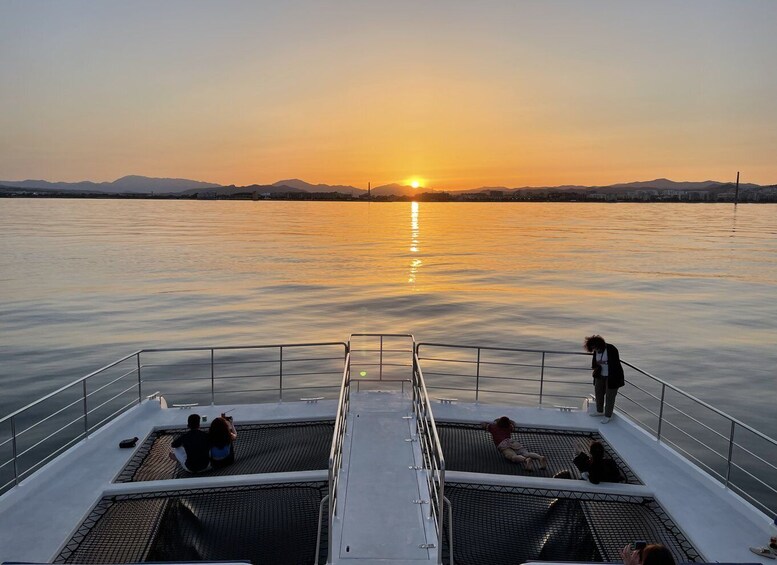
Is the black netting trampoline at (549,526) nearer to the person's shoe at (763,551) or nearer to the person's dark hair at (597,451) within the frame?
the person's dark hair at (597,451)

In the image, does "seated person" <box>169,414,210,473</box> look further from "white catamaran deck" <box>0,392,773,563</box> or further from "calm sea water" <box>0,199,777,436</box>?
"calm sea water" <box>0,199,777,436</box>

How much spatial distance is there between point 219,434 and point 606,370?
6848mm

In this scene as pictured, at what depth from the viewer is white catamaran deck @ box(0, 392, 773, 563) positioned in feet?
21.2

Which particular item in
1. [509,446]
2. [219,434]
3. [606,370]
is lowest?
[509,446]

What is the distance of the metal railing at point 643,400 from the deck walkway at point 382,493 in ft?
8.60

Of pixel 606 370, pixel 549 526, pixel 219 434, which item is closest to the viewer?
pixel 549 526

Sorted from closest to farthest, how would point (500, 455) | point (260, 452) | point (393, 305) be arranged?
point (260, 452)
point (500, 455)
point (393, 305)

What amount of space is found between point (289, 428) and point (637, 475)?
5844 millimetres

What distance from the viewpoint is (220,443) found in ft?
27.6

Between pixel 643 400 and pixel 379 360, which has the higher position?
pixel 379 360

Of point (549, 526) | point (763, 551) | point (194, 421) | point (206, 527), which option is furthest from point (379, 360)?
point (763, 551)

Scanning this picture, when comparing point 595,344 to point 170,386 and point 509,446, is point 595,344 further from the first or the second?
point 170,386

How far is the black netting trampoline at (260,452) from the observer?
833cm

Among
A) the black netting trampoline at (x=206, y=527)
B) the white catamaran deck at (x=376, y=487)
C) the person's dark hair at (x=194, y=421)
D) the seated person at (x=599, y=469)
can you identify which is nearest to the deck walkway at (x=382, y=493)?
the white catamaran deck at (x=376, y=487)
